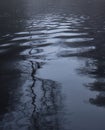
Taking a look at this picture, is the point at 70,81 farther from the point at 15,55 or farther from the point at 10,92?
the point at 15,55

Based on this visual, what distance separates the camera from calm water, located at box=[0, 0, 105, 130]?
612cm

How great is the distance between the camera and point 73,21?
758 inches

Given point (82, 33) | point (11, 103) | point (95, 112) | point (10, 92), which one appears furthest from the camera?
point (82, 33)

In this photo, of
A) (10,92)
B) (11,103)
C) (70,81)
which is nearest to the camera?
(11,103)

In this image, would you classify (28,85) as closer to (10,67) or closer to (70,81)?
(70,81)

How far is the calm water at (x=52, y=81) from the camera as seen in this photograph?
6125mm

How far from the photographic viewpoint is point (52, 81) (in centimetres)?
820

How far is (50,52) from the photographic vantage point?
11406mm

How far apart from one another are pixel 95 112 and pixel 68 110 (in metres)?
0.54

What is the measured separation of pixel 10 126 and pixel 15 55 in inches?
214

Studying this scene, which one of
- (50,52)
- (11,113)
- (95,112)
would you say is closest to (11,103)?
(11,113)

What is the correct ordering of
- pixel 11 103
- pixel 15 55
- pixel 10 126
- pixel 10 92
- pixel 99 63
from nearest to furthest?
pixel 10 126
pixel 11 103
pixel 10 92
pixel 99 63
pixel 15 55

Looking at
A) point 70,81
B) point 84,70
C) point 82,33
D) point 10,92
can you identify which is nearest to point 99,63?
point 84,70

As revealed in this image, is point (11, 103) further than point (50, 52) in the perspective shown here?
No
